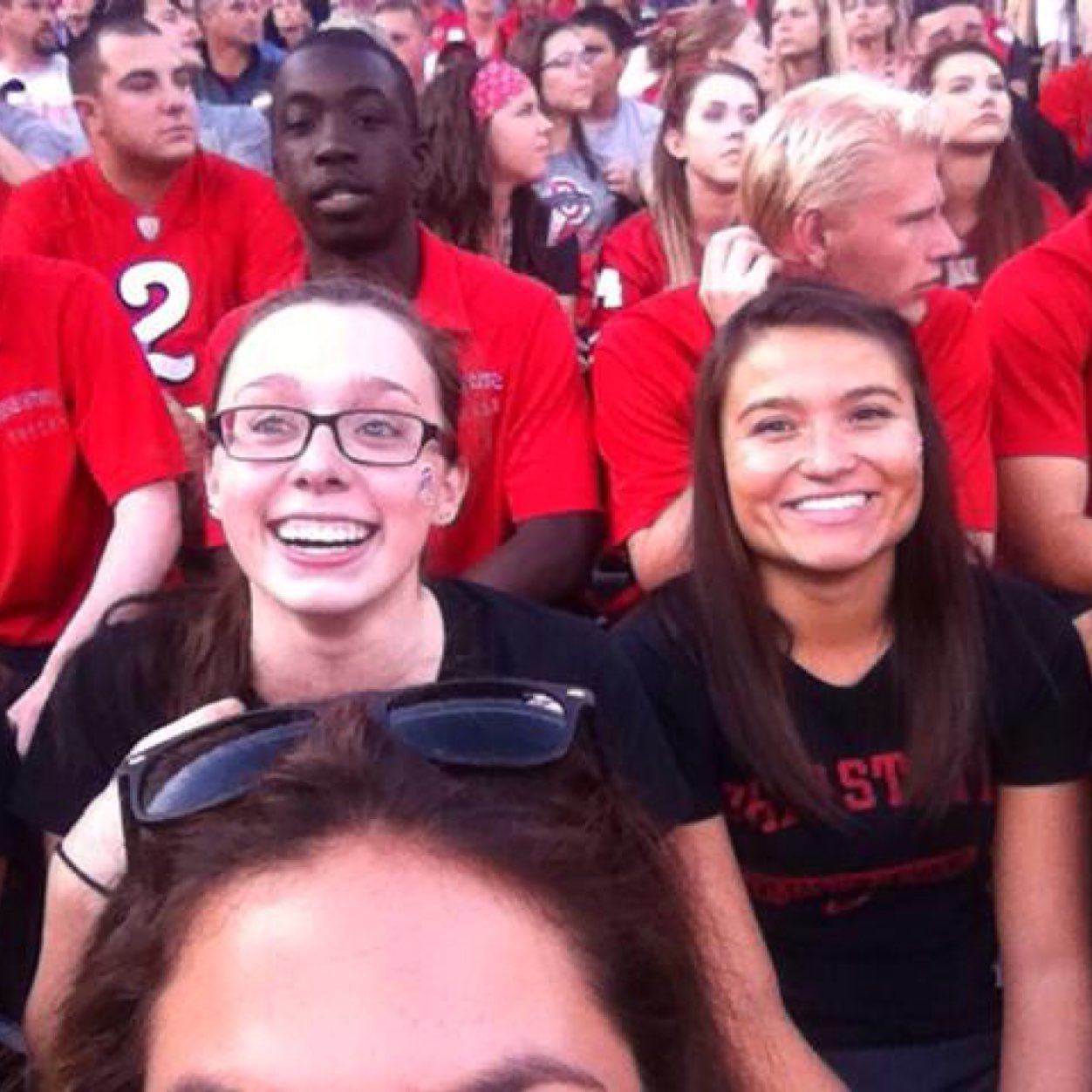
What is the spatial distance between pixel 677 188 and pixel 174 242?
1.28 meters

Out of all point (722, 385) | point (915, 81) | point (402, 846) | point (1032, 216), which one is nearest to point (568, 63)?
point (915, 81)

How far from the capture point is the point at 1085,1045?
2.36m

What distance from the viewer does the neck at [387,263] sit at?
325 cm

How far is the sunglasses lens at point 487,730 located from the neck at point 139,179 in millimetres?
3264

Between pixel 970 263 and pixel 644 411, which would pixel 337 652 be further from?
pixel 970 263

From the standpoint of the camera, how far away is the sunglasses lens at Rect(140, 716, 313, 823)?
3.62 ft

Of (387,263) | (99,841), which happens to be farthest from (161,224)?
(99,841)

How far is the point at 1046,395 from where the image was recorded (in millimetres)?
3104

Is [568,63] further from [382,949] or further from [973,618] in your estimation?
[382,949]

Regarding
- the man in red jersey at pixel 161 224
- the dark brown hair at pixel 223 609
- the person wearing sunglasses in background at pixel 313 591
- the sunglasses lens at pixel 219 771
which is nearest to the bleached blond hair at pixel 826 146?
the dark brown hair at pixel 223 609

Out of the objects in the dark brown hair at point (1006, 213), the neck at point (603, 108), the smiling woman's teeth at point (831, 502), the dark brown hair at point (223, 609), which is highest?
the dark brown hair at point (223, 609)

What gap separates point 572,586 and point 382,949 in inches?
82.6

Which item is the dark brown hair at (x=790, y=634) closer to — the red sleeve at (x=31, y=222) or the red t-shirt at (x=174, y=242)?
the red t-shirt at (x=174, y=242)

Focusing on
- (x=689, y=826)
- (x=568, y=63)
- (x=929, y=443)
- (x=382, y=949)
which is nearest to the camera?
(x=382, y=949)
